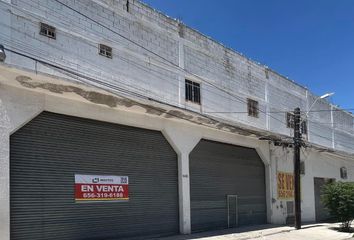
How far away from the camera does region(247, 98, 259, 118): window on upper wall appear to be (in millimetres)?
25980

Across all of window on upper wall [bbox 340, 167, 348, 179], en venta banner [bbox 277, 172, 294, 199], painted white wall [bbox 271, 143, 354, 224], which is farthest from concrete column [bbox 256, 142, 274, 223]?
window on upper wall [bbox 340, 167, 348, 179]

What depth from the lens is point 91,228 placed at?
54.0ft

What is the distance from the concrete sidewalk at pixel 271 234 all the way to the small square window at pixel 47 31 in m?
8.93

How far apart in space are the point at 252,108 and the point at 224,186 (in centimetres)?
497

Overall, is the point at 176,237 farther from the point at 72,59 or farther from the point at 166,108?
the point at 72,59

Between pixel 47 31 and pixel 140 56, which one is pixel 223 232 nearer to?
pixel 140 56

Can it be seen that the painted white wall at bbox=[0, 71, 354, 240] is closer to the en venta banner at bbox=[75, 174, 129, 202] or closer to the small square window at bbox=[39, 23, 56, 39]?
the small square window at bbox=[39, 23, 56, 39]

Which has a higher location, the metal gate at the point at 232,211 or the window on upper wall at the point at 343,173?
the window on upper wall at the point at 343,173

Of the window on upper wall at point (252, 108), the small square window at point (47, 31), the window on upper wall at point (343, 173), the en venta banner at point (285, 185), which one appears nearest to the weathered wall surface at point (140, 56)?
the small square window at point (47, 31)

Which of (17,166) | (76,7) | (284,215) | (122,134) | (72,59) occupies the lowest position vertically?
(284,215)

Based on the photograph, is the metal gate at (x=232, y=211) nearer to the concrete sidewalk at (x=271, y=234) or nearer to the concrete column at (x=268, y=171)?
the concrete sidewalk at (x=271, y=234)

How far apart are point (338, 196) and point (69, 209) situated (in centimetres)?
1565

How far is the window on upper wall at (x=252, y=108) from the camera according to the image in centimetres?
2598

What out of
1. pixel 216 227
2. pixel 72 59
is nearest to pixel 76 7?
pixel 72 59
